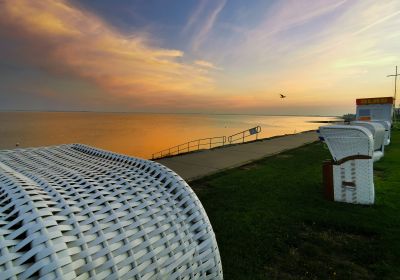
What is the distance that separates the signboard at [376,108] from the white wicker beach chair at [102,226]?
76.4 ft

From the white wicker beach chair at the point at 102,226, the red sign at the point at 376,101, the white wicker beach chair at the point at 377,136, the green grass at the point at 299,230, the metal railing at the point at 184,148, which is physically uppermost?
the red sign at the point at 376,101

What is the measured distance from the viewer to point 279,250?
13.9 feet

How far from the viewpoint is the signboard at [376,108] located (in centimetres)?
2320

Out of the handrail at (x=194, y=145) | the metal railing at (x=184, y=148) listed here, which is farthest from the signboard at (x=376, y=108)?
the metal railing at (x=184, y=148)

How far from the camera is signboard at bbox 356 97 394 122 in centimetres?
2320

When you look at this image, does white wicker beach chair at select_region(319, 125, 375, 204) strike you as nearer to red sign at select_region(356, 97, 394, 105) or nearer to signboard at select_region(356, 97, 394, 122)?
signboard at select_region(356, 97, 394, 122)

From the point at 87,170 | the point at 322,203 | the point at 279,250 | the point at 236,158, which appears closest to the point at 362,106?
the point at 236,158

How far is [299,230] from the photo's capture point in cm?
490

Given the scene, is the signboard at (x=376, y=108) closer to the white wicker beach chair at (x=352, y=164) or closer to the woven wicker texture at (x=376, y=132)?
the woven wicker texture at (x=376, y=132)

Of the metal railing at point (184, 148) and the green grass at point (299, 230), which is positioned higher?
the green grass at point (299, 230)

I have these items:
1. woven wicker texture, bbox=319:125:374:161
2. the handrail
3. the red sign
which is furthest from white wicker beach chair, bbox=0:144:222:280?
the red sign

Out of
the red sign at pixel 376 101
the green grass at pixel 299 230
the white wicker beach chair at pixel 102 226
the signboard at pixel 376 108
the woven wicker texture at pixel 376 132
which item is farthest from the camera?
the signboard at pixel 376 108

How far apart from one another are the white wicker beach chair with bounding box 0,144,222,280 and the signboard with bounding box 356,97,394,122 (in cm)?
2330

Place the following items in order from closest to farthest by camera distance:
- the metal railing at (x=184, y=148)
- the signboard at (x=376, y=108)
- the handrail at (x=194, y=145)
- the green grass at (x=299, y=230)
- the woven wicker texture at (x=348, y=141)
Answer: the green grass at (x=299, y=230), the woven wicker texture at (x=348, y=141), the handrail at (x=194, y=145), the metal railing at (x=184, y=148), the signboard at (x=376, y=108)
